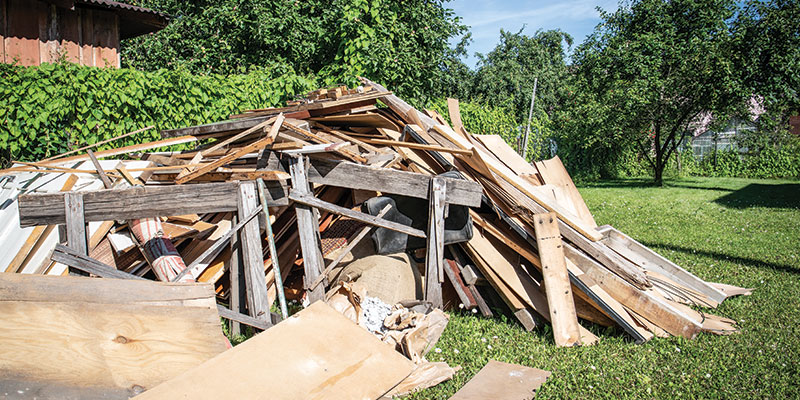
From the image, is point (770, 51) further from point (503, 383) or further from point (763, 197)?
point (503, 383)

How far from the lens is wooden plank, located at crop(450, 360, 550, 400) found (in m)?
3.35

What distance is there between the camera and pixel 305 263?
4.34 m

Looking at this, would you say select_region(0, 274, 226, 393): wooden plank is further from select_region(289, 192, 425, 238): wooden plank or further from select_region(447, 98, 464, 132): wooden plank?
select_region(447, 98, 464, 132): wooden plank

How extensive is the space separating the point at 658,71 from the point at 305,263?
58.7 feet

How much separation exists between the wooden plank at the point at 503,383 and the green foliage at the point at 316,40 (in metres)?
7.56

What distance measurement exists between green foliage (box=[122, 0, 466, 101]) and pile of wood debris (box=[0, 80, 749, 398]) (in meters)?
5.40

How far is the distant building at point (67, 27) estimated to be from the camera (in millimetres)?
10312

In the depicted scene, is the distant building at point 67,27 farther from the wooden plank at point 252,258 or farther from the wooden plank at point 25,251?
the wooden plank at point 252,258

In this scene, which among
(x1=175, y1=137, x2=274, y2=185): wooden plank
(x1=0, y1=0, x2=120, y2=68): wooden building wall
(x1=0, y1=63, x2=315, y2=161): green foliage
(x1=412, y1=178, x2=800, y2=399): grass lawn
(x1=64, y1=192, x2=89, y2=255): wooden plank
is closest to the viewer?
(x1=412, y1=178, x2=800, y2=399): grass lawn

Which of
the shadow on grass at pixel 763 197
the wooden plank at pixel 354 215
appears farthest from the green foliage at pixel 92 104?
the shadow on grass at pixel 763 197

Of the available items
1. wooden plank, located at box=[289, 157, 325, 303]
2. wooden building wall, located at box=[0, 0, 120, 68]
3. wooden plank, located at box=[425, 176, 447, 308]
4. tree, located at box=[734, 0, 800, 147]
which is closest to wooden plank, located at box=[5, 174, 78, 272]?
wooden plank, located at box=[289, 157, 325, 303]

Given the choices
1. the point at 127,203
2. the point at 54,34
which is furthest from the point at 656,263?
the point at 54,34

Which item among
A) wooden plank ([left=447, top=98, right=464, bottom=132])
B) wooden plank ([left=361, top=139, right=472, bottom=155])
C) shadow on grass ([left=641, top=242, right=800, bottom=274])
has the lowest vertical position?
shadow on grass ([left=641, top=242, right=800, bottom=274])

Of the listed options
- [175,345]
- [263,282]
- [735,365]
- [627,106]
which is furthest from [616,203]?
[175,345]
